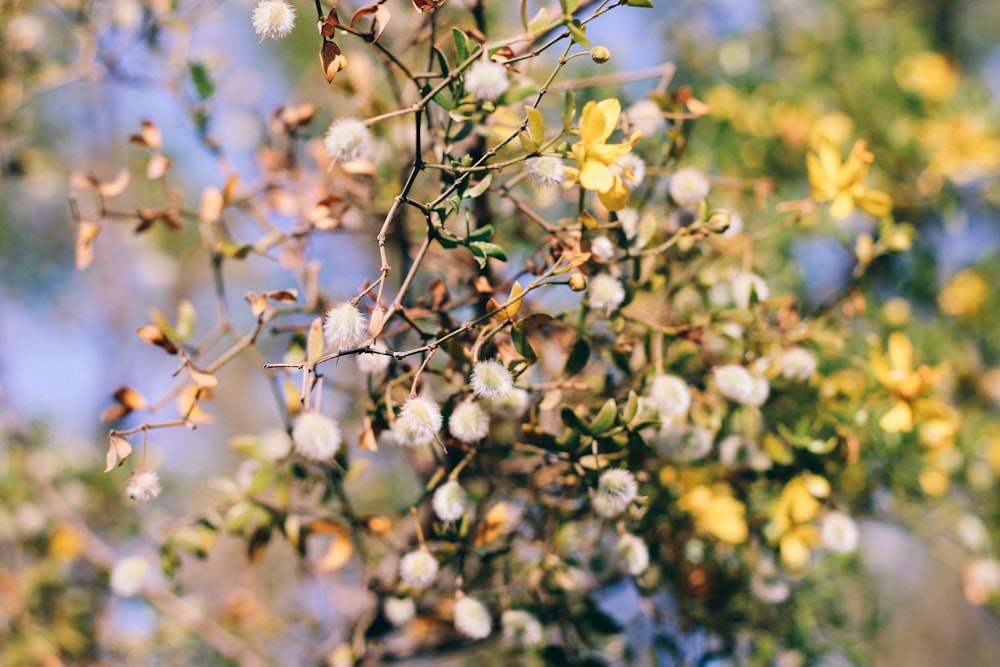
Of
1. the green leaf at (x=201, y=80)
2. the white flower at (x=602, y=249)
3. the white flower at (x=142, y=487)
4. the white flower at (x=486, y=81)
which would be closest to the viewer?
the white flower at (x=486, y=81)

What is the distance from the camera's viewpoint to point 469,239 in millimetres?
831

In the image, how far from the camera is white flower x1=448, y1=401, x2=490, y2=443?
0.84 meters

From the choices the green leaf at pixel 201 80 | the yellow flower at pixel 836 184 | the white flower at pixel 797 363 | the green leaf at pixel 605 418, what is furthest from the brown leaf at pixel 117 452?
the yellow flower at pixel 836 184

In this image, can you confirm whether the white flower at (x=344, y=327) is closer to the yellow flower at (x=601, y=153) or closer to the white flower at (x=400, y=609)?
the yellow flower at (x=601, y=153)

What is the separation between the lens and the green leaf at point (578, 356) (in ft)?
3.14

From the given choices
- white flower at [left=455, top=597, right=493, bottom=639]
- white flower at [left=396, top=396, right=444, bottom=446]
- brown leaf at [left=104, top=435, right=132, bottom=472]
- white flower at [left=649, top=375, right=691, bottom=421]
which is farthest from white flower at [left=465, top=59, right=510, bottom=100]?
white flower at [left=455, top=597, right=493, bottom=639]

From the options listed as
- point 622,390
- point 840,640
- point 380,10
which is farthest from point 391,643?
point 380,10

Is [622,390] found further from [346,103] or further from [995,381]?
[995,381]

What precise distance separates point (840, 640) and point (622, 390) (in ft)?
3.15

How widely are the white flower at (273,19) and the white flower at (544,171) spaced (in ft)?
0.95

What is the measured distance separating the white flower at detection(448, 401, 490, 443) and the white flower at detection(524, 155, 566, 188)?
10.7 inches

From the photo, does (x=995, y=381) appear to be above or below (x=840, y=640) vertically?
below

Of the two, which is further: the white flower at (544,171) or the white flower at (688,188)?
the white flower at (688,188)

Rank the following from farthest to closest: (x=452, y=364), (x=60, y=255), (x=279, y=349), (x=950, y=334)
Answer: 1. (x=60, y=255)
2. (x=950, y=334)
3. (x=279, y=349)
4. (x=452, y=364)
